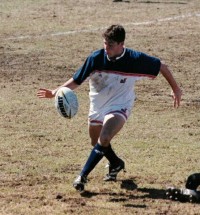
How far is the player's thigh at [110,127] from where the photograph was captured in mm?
9055

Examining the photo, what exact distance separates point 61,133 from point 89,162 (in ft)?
10.4

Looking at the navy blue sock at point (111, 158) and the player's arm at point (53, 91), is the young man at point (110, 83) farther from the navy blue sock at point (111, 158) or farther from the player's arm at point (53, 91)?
the navy blue sock at point (111, 158)

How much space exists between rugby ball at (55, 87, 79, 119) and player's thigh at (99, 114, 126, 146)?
46cm

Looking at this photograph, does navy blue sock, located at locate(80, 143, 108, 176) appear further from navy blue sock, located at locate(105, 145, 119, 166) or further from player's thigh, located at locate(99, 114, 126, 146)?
navy blue sock, located at locate(105, 145, 119, 166)

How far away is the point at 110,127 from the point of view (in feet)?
29.8

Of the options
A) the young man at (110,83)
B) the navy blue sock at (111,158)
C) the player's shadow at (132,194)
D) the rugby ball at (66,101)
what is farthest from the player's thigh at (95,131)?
the player's shadow at (132,194)

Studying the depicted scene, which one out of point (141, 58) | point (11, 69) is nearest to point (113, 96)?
point (141, 58)

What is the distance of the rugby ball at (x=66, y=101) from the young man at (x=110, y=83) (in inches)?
3.7

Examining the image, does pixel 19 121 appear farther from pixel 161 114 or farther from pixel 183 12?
pixel 183 12

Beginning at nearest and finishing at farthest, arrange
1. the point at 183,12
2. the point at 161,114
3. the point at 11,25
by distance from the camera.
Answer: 1. the point at 161,114
2. the point at 11,25
3. the point at 183,12

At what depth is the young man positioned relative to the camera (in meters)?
9.09

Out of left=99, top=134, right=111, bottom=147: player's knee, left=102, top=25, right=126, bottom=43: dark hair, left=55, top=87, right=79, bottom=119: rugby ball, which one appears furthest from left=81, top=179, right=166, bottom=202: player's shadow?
left=102, top=25, right=126, bottom=43: dark hair

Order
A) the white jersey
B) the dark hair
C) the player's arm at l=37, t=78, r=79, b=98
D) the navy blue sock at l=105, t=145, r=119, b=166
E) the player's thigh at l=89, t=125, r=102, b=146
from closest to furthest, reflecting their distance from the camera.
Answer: the dark hair, the white jersey, the player's arm at l=37, t=78, r=79, b=98, the player's thigh at l=89, t=125, r=102, b=146, the navy blue sock at l=105, t=145, r=119, b=166

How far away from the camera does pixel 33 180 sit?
31.6 ft
